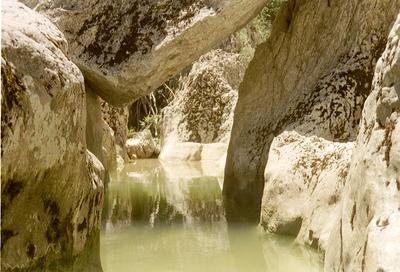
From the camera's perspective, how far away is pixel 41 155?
3.19m

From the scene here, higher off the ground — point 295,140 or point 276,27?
point 276,27

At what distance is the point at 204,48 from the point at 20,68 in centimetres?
372

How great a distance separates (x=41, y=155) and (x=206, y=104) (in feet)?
35.7

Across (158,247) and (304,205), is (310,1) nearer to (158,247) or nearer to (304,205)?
(304,205)

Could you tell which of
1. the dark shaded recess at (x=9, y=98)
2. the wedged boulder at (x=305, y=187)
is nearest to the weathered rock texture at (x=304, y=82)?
the wedged boulder at (x=305, y=187)

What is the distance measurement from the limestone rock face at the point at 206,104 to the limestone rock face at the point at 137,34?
6880 mm

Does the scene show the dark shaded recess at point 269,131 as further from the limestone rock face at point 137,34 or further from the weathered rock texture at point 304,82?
the limestone rock face at point 137,34

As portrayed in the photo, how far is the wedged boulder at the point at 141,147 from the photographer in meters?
14.9

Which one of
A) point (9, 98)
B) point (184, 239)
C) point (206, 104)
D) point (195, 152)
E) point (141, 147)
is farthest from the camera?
point (141, 147)

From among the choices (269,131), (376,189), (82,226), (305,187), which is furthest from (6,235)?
(269,131)

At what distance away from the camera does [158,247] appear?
4938 mm

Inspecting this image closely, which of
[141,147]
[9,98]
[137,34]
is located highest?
[137,34]

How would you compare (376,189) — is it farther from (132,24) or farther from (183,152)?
(183,152)

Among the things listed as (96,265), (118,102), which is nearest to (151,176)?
(118,102)
